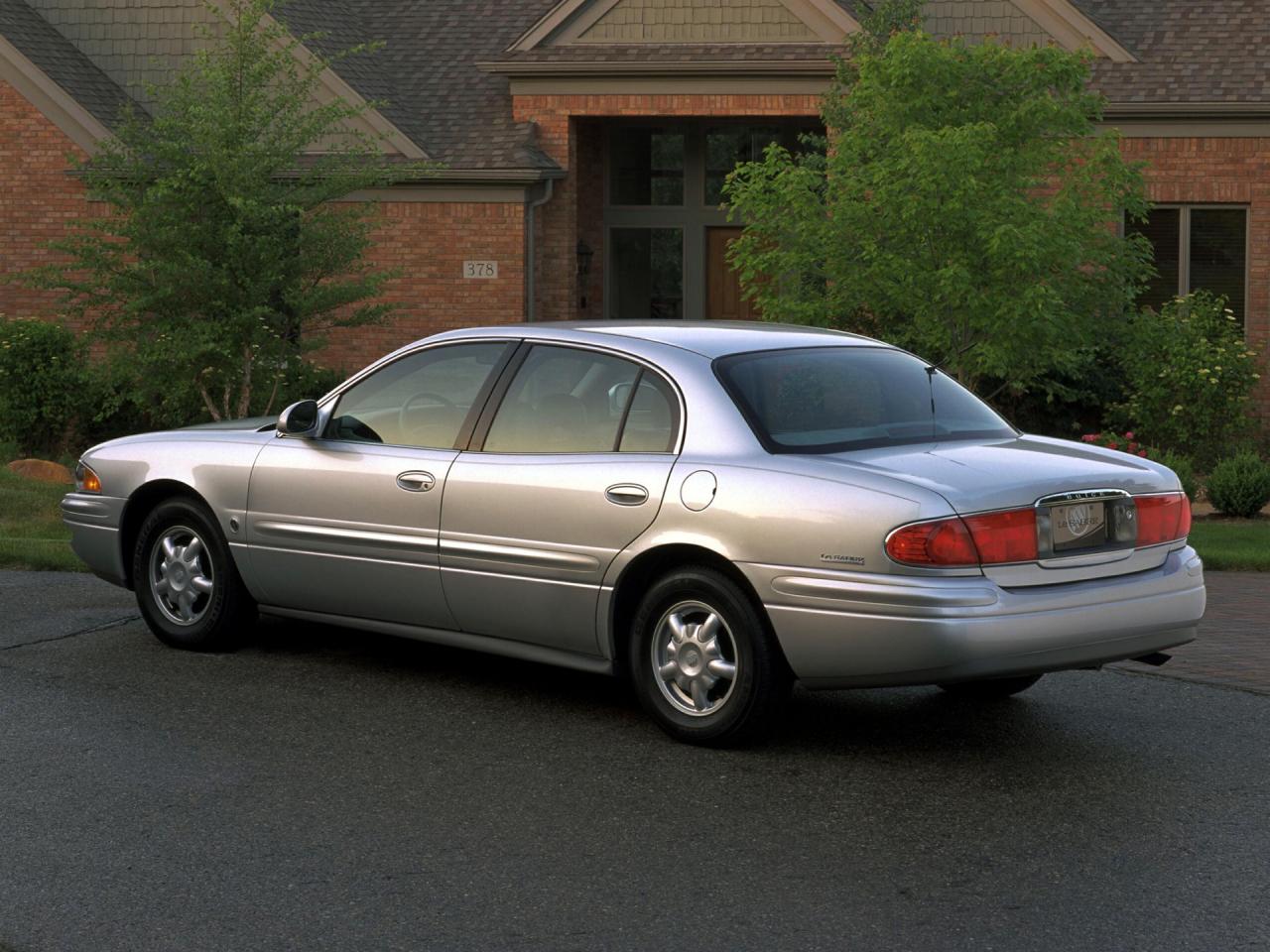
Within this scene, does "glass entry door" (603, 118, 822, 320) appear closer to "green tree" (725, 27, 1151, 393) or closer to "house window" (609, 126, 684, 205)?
"house window" (609, 126, 684, 205)

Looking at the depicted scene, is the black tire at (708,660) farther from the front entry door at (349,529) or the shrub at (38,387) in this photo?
the shrub at (38,387)

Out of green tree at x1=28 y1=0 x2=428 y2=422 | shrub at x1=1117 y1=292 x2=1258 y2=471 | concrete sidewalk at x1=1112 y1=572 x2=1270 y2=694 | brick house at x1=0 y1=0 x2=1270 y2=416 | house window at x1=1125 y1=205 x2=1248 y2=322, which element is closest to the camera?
concrete sidewalk at x1=1112 y1=572 x2=1270 y2=694

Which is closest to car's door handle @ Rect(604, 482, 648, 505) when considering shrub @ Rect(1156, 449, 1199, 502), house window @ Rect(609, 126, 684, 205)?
shrub @ Rect(1156, 449, 1199, 502)

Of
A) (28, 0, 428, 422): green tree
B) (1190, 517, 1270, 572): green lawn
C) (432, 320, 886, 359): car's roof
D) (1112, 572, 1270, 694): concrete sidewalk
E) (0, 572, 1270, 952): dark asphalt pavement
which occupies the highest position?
(28, 0, 428, 422): green tree

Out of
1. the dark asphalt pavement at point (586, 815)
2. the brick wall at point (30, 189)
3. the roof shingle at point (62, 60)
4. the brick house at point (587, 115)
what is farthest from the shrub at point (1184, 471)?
the brick wall at point (30, 189)

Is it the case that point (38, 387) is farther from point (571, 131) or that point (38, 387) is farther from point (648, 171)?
point (648, 171)

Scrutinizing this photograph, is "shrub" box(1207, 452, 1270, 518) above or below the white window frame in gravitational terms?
below

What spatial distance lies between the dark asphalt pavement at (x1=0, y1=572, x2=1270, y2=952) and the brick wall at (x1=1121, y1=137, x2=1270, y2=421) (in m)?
15.2

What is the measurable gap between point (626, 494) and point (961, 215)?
8.29 metres

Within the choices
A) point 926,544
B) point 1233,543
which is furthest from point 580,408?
point 1233,543

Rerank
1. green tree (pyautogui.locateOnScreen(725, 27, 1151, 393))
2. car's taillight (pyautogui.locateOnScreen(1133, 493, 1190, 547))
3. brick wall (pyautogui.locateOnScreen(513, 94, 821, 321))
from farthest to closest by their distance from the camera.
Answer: brick wall (pyautogui.locateOnScreen(513, 94, 821, 321)) < green tree (pyautogui.locateOnScreen(725, 27, 1151, 393)) < car's taillight (pyautogui.locateOnScreen(1133, 493, 1190, 547))

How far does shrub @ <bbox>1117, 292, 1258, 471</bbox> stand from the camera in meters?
19.4

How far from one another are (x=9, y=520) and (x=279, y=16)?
12.5 m

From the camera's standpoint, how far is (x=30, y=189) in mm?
23812
